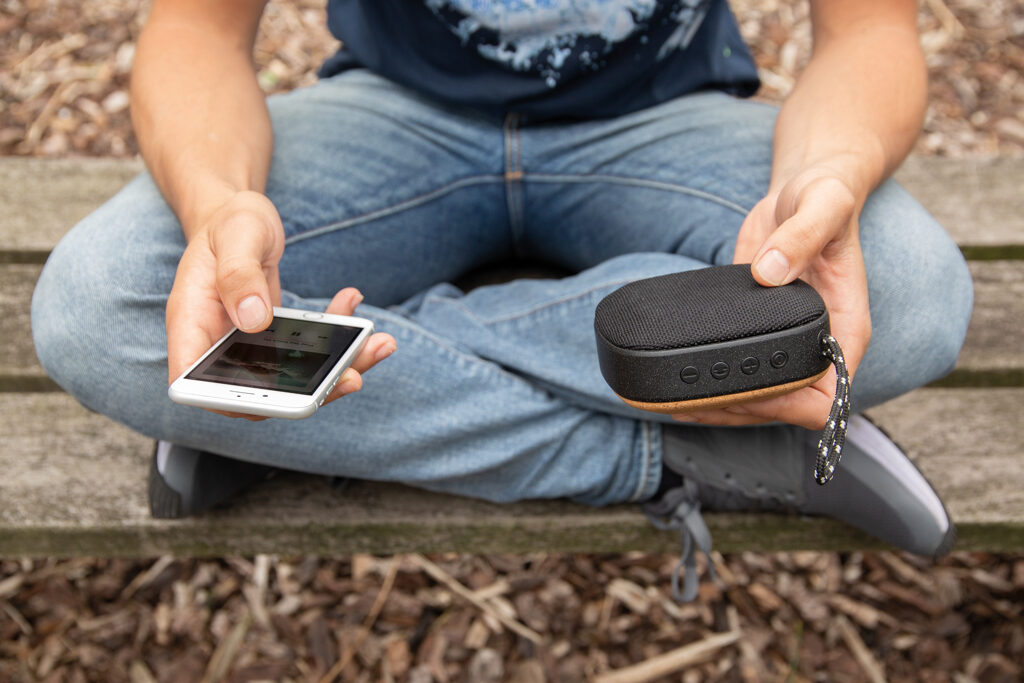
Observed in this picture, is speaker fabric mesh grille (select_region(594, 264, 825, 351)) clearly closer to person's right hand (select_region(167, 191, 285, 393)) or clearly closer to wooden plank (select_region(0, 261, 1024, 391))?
person's right hand (select_region(167, 191, 285, 393))

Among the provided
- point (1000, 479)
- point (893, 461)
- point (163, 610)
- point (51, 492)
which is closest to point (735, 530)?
point (893, 461)

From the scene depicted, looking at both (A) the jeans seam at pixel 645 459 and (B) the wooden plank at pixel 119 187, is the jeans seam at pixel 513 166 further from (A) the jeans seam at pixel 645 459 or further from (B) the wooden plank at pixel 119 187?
(B) the wooden plank at pixel 119 187

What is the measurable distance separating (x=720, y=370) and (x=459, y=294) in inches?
23.4

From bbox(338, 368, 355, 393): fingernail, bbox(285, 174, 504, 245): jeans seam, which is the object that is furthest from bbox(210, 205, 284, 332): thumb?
bbox(285, 174, 504, 245): jeans seam

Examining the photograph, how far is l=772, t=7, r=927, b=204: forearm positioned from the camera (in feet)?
4.17

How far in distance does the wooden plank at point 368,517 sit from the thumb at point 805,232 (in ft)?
1.59

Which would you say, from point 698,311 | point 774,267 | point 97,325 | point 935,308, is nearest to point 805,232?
point 774,267

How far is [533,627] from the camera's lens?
182 cm

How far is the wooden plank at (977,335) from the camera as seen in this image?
148 centimetres

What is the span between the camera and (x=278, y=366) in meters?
1.04

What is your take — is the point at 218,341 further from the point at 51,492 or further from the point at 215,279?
the point at 51,492

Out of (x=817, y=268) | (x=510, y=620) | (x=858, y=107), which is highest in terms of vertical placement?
(x=858, y=107)

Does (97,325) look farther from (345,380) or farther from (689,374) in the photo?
(689,374)

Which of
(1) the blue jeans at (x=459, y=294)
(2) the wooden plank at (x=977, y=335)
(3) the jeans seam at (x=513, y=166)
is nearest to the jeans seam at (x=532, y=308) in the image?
(1) the blue jeans at (x=459, y=294)
